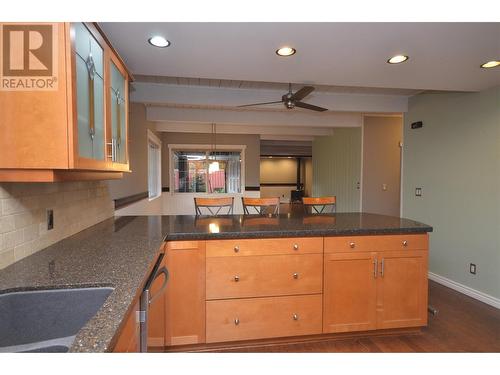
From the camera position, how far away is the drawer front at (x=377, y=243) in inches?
79.0

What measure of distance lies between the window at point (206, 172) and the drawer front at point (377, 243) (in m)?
5.00

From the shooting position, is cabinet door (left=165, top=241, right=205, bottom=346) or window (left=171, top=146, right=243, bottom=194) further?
window (left=171, top=146, right=243, bottom=194)

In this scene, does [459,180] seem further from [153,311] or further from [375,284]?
[153,311]

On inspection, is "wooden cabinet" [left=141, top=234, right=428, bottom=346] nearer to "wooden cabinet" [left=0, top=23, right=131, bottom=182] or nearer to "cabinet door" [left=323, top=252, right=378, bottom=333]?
"cabinet door" [left=323, top=252, right=378, bottom=333]

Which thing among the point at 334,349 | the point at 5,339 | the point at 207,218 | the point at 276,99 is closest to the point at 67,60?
the point at 5,339

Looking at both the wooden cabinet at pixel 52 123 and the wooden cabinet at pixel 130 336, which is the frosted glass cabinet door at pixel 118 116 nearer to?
the wooden cabinet at pixel 52 123

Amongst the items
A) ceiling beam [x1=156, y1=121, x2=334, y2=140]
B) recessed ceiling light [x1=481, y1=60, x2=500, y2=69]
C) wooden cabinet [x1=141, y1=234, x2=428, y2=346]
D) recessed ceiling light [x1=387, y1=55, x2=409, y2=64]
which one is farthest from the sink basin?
ceiling beam [x1=156, y1=121, x2=334, y2=140]

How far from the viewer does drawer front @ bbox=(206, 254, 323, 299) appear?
1.90 metres

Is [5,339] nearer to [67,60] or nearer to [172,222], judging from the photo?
[67,60]

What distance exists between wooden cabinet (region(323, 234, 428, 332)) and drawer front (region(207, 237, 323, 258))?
0.12 meters

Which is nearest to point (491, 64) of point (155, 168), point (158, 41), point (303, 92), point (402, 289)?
point (303, 92)

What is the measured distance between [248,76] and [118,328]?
92.6 inches

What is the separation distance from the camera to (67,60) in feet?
3.51
